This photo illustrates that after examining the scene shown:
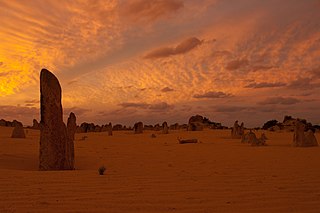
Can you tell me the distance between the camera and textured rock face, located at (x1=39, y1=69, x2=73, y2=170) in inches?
323

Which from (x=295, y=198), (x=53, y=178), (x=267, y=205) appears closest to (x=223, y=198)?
(x=267, y=205)

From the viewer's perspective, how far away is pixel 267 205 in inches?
171

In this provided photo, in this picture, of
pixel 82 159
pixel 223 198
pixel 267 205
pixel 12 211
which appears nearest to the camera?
pixel 12 211

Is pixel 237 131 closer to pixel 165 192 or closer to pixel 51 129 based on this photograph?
pixel 51 129

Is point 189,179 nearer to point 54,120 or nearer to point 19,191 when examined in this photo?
point 19,191

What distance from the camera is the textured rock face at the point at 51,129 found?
26.9 ft

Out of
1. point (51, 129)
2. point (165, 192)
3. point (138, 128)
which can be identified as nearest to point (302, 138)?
point (51, 129)

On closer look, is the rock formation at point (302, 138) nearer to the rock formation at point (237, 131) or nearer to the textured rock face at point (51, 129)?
the rock formation at point (237, 131)

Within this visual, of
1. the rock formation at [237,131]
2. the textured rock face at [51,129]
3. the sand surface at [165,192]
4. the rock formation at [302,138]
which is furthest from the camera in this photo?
the rock formation at [237,131]

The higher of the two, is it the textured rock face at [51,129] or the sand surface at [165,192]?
the textured rock face at [51,129]

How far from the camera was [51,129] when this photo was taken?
8.21m

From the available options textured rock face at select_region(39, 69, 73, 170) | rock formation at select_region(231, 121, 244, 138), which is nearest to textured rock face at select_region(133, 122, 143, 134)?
rock formation at select_region(231, 121, 244, 138)

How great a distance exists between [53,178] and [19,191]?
1260 millimetres

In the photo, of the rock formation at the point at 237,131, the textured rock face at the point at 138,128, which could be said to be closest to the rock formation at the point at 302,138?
the rock formation at the point at 237,131
